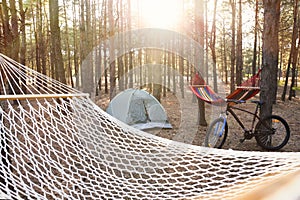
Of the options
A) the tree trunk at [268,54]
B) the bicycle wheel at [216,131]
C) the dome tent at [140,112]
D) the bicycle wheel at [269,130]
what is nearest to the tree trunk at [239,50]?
the dome tent at [140,112]

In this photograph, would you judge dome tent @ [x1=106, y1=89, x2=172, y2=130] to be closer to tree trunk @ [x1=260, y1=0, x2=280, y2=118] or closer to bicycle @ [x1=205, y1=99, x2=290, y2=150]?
bicycle @ [x1=205, y1=99, x2=290, y2=150]

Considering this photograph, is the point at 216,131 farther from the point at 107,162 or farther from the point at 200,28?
the point at 200,28

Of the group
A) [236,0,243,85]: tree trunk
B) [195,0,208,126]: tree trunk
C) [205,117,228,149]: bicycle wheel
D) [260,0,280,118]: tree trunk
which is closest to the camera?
[205,117,228,149]: bicycle wheel

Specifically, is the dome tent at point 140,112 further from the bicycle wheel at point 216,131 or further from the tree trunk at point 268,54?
the tree trunk at point 268,54

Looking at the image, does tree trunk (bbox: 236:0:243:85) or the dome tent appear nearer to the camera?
the dome tent

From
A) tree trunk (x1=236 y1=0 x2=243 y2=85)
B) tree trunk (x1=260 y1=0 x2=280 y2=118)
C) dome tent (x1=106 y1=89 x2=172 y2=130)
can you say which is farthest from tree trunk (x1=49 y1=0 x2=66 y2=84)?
tree trunk (x1=236 y1=0 x2=243 y2=85)

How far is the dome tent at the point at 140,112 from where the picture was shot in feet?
15.4

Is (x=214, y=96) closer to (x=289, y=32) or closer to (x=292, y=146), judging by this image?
(x=292, y=146)

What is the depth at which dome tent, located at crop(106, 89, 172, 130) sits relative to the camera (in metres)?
4.70

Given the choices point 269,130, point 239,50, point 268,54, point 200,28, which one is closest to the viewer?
point 269,130

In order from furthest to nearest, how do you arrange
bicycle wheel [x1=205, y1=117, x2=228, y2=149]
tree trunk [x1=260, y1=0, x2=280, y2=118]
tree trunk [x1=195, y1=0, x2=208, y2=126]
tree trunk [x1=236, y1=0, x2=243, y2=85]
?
1. tree trunk [x1=236, y1=0, x2=243, y2=85]
2. tree trunk [x1=195, y1=0, x2=208, y2=126]
3. tree trunk [x1=260, y1=0, x2=280, y2=118]
4. bicycle wheel [x1=205, y1=117, x2=228, y2=149]

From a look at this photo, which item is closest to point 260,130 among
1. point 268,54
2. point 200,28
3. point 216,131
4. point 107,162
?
point 216,131

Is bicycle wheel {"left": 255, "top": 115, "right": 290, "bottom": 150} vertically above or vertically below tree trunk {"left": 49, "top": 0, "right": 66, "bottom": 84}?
below

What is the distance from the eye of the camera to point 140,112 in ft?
15.6
